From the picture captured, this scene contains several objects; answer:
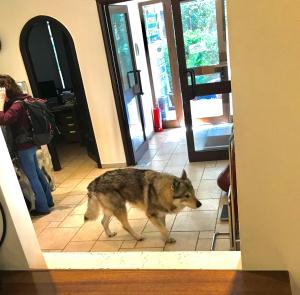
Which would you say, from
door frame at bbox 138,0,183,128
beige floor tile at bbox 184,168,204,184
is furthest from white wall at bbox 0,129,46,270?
door frame at bbox 138,0,183,128

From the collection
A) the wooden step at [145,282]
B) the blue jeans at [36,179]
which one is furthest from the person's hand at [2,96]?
the wooden step at [145,282]

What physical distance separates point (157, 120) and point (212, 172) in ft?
7.26

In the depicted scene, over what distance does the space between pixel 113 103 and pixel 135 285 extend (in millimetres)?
3273

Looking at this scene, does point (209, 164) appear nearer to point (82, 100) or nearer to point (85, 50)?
point (82, 100)

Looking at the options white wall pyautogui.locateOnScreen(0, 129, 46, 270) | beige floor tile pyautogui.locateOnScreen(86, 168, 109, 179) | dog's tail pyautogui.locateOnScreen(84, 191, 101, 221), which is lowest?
beige floor tile pyautogui.locateOnScreen(86, 168, 109, 179)

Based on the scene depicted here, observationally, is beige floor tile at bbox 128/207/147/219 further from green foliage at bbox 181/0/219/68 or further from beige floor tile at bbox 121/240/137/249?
green foliage at bbox 181/0/219/68

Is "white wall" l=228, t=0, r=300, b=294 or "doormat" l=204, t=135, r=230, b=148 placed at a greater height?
"white wall" l=228, t=0, r=300, b=294

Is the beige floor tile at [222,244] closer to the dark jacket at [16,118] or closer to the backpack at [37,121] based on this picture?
the backpack at [37,121]

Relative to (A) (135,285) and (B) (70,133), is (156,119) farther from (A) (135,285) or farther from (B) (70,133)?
(A) (135,285)

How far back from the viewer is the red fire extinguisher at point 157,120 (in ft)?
19.3

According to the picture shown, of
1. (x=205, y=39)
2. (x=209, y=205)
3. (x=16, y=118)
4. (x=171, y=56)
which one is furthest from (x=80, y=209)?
(x=171, y=56)

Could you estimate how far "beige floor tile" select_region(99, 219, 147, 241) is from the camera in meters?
2.99

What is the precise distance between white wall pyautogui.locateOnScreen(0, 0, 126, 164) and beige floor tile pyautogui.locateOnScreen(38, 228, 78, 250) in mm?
1494

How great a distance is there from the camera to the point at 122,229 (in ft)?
10.3
